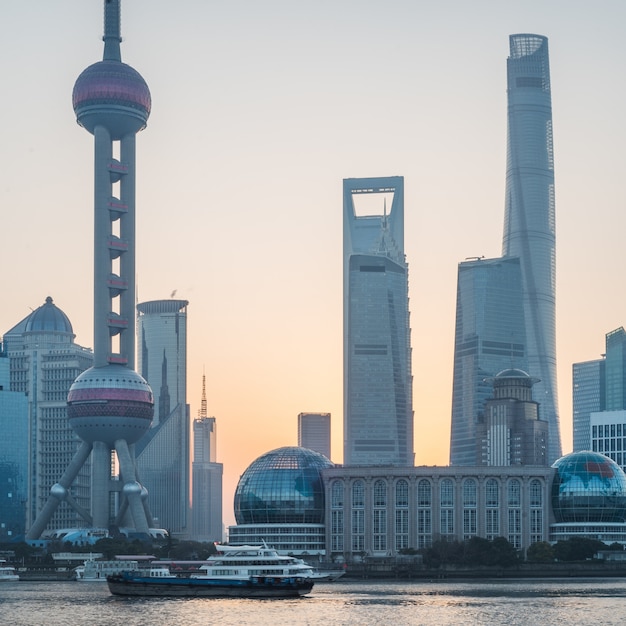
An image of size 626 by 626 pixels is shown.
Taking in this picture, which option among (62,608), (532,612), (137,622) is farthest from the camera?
(62,608)

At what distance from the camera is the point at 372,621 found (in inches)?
6757

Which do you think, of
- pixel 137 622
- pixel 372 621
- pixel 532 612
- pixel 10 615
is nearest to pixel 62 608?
pixel 10 615

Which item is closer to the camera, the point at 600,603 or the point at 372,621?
the point at 372,621

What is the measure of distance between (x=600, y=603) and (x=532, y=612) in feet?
53.1

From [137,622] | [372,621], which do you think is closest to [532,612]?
[372,621]

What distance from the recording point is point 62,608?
195 m

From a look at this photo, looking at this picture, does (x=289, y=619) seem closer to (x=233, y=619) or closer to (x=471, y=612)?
(x=233, y=619)

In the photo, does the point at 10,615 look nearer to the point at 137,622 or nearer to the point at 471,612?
the point at 137,622

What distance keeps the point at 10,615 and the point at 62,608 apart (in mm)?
11559

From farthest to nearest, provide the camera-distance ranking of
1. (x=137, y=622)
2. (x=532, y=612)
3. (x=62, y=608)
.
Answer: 1. (x=62, y=608)
2. (x=532, y=612)
3. (x=137, y=622)

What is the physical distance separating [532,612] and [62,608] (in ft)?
190

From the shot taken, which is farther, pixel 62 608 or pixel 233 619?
pixel 62 608

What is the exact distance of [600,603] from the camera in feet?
642

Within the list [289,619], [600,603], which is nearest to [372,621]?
[289,619]
